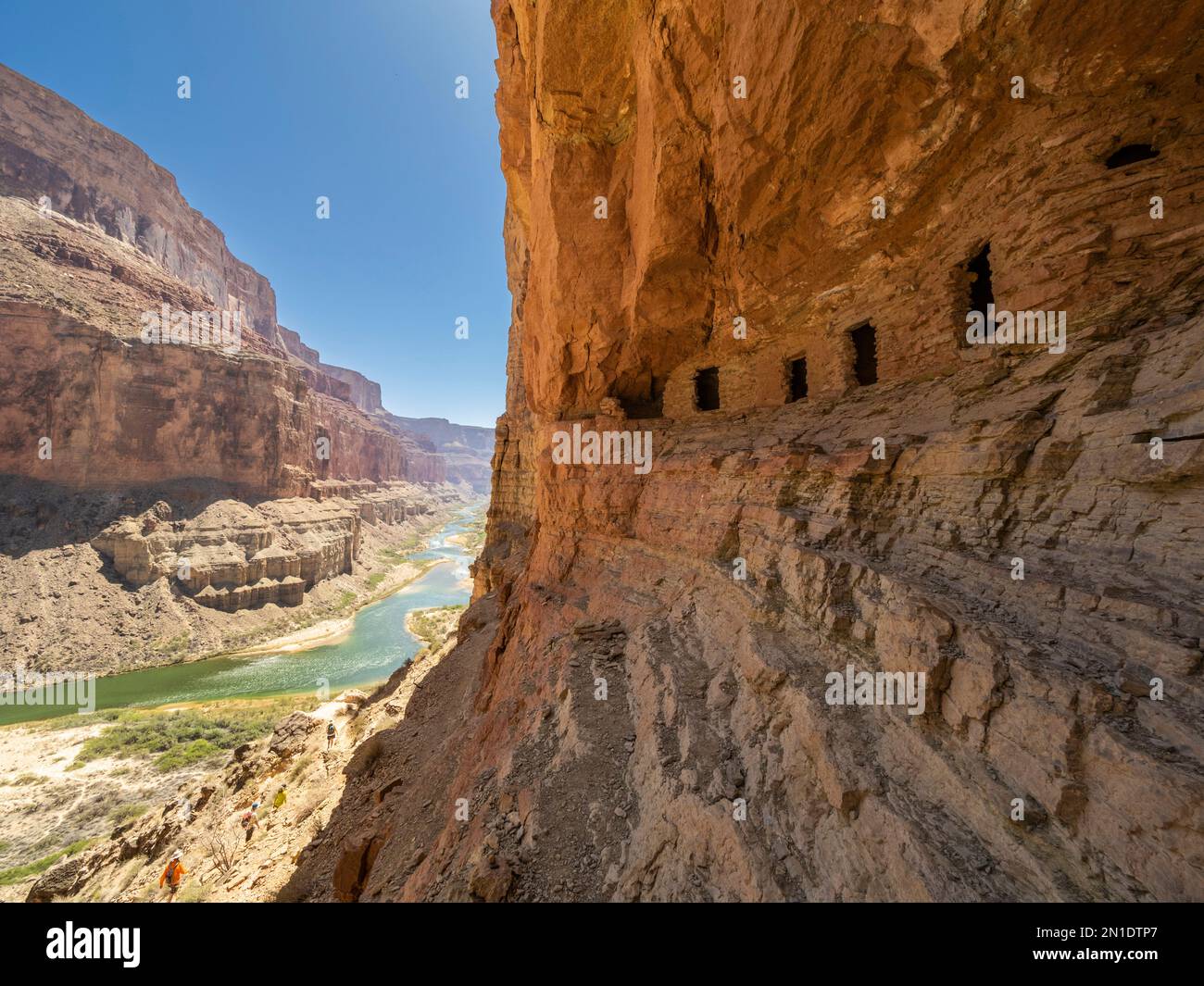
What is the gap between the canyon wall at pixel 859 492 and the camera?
121 inches

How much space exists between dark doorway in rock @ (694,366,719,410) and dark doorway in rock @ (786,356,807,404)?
2.16 meters

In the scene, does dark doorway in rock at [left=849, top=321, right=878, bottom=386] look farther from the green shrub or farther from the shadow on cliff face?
the shadow on cliff face

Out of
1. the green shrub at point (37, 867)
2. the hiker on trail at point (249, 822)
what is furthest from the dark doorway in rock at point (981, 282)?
the green shrub at point (37, 867)

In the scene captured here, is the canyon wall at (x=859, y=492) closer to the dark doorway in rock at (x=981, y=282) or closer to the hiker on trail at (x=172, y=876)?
the dark doorway in rock at (x=981, y=282)

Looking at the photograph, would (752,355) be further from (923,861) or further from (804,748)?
(923,861)

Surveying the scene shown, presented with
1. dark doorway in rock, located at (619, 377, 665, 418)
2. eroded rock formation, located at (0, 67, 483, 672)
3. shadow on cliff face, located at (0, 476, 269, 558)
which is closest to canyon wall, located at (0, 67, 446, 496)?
eroded rock formation, located at (0, 67, 483, 672)

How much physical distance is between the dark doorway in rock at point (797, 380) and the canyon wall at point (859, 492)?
0.08 metres

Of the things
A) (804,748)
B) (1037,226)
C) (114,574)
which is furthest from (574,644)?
(114,574)

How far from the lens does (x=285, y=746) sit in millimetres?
17375

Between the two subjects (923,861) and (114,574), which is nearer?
(923,861)

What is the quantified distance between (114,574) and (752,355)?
2215 inches

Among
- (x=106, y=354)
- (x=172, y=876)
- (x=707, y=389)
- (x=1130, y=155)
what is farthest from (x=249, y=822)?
(x=106, y=354)

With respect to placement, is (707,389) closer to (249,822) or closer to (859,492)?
(859,492)
